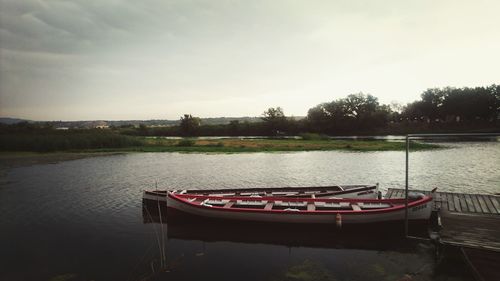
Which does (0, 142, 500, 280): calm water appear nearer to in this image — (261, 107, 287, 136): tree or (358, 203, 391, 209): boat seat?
(358, 203, 391, 209): boat seat

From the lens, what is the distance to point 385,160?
1833 inches

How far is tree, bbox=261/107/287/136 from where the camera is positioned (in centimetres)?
13288

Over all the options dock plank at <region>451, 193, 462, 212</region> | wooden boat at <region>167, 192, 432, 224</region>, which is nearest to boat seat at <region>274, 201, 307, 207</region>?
wooden boat at <region>167, 192, 432, 224</region>

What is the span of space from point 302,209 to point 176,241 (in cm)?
750

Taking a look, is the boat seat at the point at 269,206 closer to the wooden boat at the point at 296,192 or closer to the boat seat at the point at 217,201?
the wooden boat at the point at 296,192

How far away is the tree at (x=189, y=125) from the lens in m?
140

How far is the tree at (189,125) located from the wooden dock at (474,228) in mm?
121809

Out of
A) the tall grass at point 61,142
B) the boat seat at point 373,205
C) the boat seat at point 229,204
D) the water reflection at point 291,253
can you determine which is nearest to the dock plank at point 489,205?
the water reflection at point 291,253

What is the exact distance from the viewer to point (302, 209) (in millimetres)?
19344

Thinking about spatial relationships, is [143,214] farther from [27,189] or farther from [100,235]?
[27,189]

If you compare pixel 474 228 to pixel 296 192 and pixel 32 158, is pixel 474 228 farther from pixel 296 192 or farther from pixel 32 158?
pixel 32 158

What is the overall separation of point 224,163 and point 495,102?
103 m

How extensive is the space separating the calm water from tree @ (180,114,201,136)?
102 metres

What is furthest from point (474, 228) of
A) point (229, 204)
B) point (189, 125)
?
point (189, 125)
